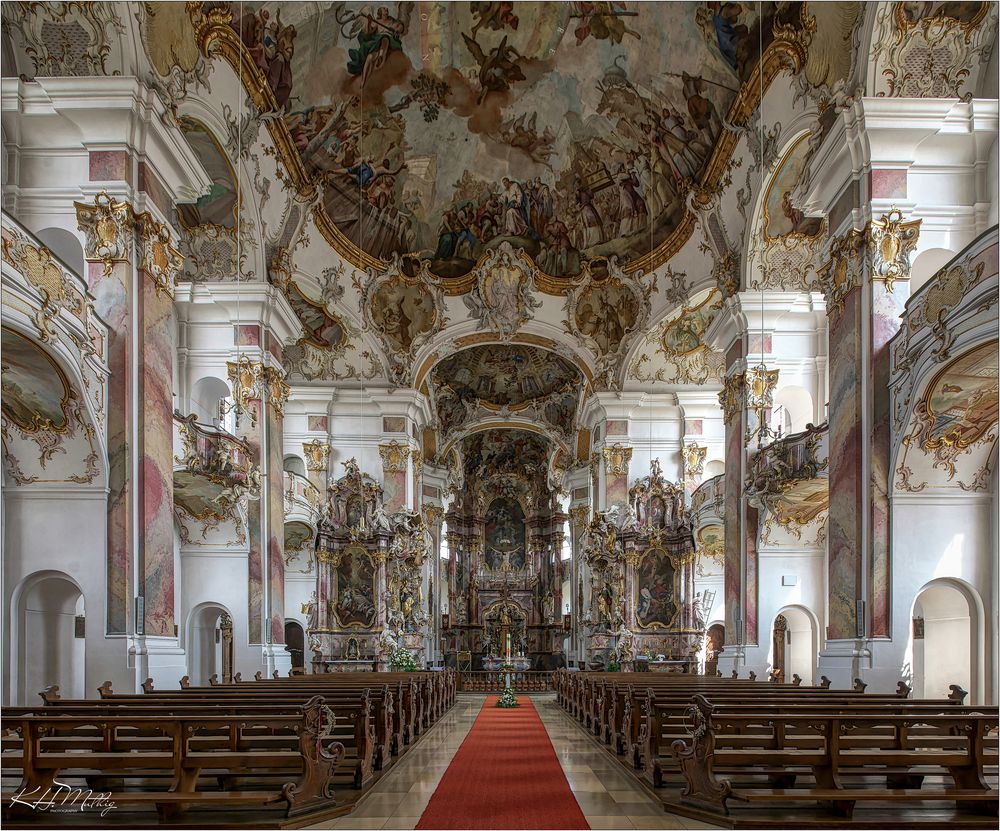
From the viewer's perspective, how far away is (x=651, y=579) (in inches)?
1025

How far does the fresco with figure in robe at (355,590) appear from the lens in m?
25.2

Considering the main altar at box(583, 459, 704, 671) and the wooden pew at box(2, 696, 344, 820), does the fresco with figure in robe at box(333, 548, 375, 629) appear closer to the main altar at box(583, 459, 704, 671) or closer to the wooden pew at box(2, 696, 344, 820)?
the main altar at box(583, 459, 704, 671)

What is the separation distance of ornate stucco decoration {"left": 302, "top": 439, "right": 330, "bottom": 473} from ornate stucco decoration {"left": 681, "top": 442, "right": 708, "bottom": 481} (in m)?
9.83

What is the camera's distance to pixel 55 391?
11359 millimetres

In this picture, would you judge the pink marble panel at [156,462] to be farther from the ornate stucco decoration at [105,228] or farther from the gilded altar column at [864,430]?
the gilded altar column at [864,430]

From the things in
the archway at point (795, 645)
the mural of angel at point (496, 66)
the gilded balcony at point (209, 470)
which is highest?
the mural of angel at point (496, 66)

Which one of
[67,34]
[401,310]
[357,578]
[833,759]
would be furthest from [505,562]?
[833,759]

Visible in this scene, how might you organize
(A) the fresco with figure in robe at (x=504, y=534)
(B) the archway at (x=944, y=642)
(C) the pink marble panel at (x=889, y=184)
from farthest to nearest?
(A) the fresco with figure in robe at (x=504, y=534), (B) the archway at (x=944, y=642), (C) the pink marble panel at (x=889, y=184)

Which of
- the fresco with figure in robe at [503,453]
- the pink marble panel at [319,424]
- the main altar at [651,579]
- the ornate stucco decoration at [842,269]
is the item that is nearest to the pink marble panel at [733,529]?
the main altar at [651,579]

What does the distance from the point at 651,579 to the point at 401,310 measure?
9.63 metres

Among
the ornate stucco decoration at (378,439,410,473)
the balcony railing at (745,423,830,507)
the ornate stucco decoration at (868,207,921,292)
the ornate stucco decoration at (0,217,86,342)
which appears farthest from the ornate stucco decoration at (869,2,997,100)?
the ornate stucco decoration at (378,439,410,473)

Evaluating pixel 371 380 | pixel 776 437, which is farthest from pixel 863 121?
pixel 371 380

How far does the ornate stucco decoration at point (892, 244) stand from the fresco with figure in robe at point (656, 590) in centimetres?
1411

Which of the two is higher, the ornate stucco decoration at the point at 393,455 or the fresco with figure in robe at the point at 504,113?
the fresco with figure in robe at the point at 504,113
